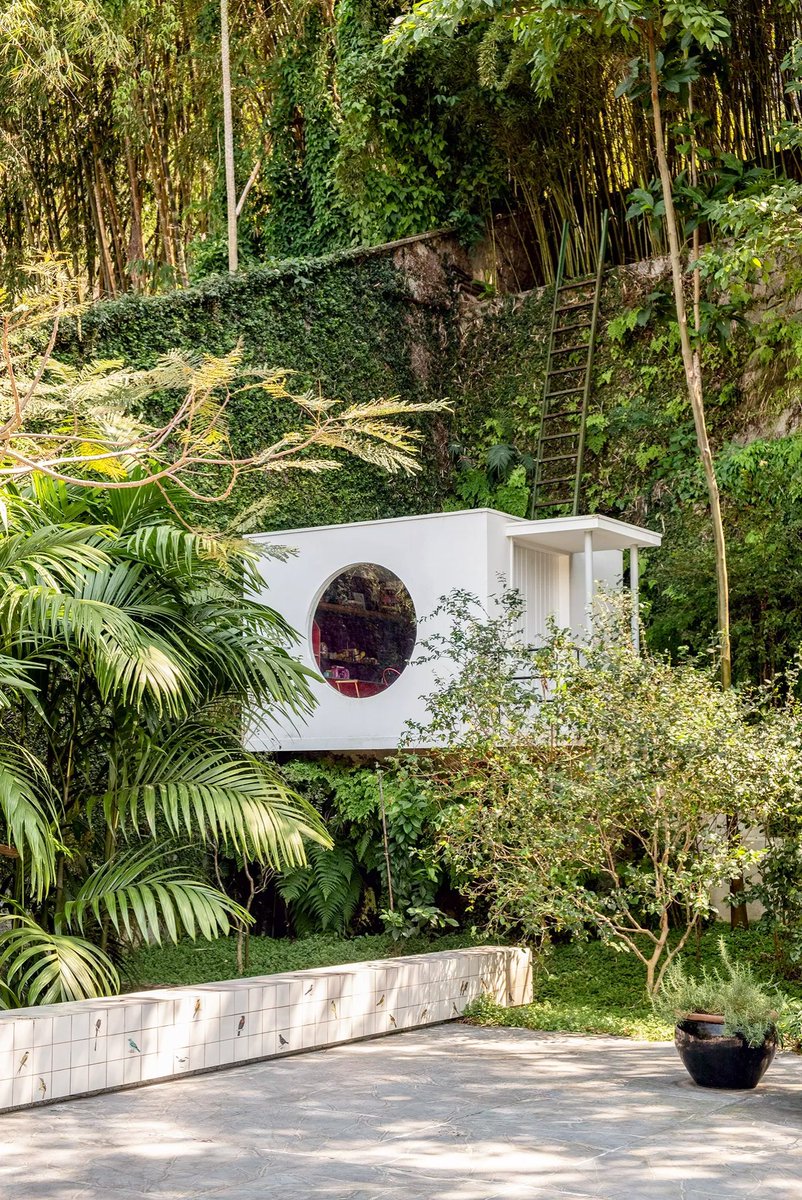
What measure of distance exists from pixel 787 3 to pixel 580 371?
434cm

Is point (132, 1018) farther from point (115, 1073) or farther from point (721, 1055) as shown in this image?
point (721, 1055)

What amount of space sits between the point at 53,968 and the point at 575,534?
18.8 ft

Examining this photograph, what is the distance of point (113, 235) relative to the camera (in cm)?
1761

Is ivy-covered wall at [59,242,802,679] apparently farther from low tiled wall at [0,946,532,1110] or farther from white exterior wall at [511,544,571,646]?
low tiled wall at [0,946,532,1110]

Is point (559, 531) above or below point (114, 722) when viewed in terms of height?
above

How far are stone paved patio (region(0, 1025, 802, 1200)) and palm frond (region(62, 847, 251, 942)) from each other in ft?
2.32

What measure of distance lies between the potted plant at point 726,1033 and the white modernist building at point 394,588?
428 centimetres

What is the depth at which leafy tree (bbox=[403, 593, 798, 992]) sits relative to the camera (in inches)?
275

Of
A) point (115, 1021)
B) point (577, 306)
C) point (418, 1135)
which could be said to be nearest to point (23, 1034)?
point (115, 1021)

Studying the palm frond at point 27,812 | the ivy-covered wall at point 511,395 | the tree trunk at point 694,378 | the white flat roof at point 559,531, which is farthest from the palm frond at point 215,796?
the ivy-covered wall at point 511,395

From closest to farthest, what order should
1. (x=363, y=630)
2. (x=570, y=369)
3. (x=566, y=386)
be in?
(x=363, y=630), (x=570, y=369), (x=566, y=386)

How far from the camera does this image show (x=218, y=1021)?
230 inches

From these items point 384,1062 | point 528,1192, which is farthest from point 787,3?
point 528,1192

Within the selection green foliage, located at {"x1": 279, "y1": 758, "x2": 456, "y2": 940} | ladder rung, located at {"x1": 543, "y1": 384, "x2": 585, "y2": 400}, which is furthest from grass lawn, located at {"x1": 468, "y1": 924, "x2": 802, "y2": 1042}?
ladder rung, located at {"x1": 543, "y1": 384, "x2": 585, "y2": 400}
